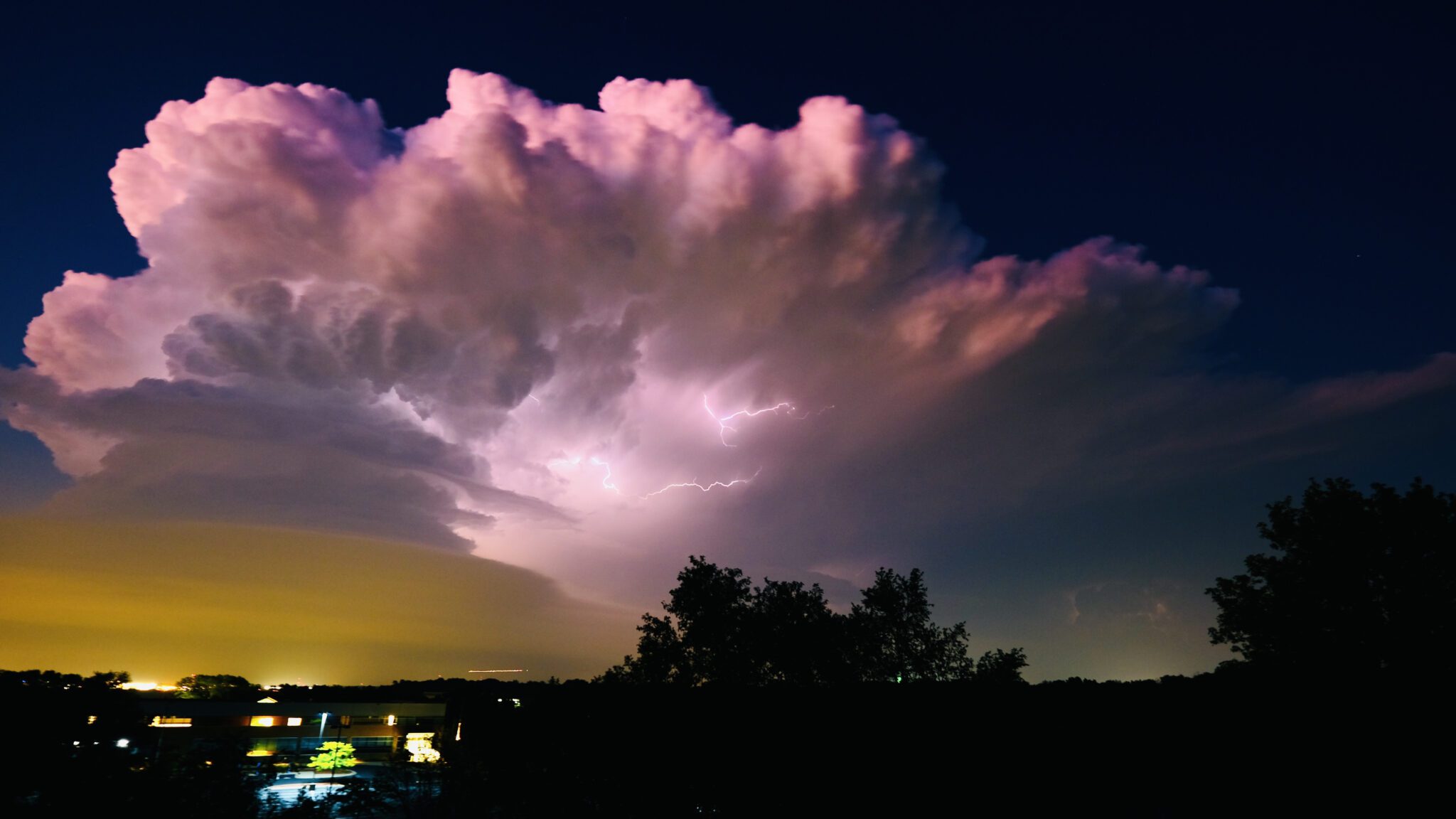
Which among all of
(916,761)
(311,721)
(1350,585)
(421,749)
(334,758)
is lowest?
(334,758)

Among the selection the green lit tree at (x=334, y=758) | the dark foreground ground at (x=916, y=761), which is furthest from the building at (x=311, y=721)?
the dark foreground ground at (x=916, y=761)

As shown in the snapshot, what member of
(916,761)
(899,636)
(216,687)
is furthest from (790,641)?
(216,687)

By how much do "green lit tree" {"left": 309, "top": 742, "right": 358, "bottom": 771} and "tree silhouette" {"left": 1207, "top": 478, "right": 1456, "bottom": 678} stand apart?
1526 inches

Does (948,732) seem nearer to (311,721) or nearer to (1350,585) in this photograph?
(1350,585)

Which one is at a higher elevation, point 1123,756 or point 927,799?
point 1123,756

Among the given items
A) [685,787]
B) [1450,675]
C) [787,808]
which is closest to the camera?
[1450,675]

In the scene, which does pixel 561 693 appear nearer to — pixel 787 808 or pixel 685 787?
pixel 685 787

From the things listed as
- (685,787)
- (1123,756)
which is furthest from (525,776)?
(1123,756)

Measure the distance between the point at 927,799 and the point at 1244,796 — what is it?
20.4ft

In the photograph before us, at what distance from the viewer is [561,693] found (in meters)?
28.7

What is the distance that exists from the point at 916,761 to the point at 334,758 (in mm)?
31187

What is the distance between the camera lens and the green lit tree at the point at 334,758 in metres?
35.7

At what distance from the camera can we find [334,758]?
117 feet

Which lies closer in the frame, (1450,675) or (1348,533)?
(1450,675)
